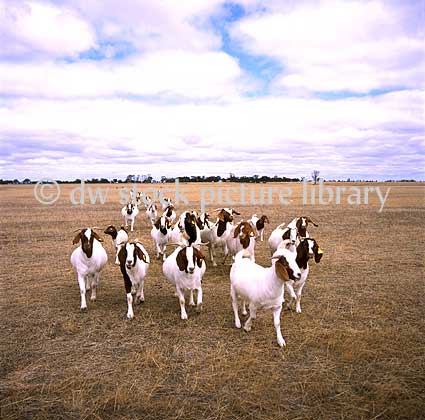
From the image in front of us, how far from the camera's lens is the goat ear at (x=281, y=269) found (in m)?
6.11

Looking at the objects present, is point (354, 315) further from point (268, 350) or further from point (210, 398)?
point (210, 398)

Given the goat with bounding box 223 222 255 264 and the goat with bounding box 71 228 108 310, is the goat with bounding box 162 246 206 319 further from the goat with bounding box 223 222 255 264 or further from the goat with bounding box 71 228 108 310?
the goat with bounding box 71 228 108 310

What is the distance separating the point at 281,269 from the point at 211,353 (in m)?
1.82

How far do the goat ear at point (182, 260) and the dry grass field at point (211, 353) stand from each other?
3.61 feet

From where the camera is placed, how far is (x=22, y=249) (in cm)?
1488

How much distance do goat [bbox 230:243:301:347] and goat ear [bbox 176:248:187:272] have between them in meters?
0.99

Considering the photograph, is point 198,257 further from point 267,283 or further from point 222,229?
point 222,229

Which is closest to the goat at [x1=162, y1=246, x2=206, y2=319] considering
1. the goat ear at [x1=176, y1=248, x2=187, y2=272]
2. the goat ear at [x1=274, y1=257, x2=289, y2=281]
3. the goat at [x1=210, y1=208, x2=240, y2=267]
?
the goat ear at [x1=176, y1=248, x2=187, y2=272]

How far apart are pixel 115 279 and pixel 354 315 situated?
6.37 metres

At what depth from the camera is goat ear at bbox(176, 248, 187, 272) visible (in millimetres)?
7437

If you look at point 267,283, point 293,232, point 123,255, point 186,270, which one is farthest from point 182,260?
point 293,232

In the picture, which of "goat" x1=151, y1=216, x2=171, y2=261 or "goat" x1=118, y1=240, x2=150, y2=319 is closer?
"goat" x1=118, y1=240, x2=150, y2=319

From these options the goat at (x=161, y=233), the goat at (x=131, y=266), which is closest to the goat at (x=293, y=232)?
the goat at (x=131, y=266)

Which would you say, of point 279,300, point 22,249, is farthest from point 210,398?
point 22,249
